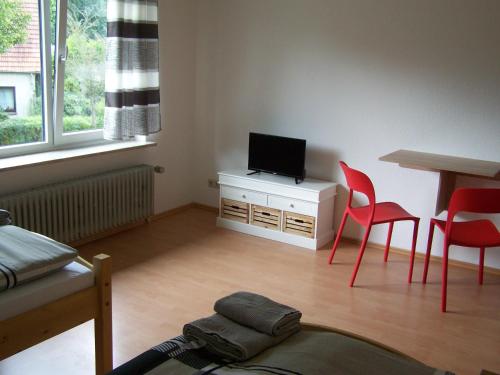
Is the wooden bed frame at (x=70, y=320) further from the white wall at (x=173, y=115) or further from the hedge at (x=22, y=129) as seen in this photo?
the white wall at (x=173, y=115)

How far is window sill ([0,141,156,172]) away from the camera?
3.44 m

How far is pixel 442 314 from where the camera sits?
321 centimetres

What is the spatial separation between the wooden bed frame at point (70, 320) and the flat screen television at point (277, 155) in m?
2.28

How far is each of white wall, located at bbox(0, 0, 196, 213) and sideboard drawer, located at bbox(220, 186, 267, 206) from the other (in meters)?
0.56

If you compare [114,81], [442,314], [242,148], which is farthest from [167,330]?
[242,148]

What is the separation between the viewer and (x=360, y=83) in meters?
4.08

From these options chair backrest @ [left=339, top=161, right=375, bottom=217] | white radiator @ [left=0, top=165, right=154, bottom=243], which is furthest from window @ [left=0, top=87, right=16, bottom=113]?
chair backrest @ [left=339, top=161, right=375, bottom=217]

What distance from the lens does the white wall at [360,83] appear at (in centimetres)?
370

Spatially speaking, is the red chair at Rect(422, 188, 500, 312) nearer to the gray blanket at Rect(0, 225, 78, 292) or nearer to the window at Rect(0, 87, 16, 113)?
the gray blanket at Rect(0, 225, 78, 292)

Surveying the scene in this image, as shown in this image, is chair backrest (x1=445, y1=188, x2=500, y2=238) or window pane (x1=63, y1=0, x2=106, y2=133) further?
window pane (x1=63, y1=0, x2=106, y2=133)

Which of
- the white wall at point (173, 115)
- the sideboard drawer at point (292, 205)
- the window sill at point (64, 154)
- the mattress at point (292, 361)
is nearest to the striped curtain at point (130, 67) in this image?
the window sill at point (64, 154)

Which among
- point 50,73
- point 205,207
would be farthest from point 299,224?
point 50,73

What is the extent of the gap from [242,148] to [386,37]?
60.1 inches

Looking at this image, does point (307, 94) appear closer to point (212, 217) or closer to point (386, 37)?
point (386, 37)
